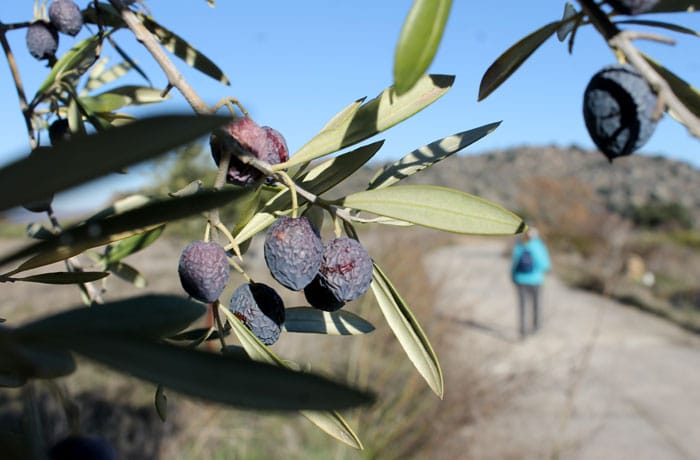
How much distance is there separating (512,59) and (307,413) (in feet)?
1.04

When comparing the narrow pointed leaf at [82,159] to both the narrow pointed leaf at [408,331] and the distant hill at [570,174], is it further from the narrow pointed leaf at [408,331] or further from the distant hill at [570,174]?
the distant hill at [570,174]

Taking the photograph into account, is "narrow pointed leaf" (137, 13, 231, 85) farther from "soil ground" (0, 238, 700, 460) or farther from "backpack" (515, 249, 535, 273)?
"backpack" (515, 249, 535, 273)

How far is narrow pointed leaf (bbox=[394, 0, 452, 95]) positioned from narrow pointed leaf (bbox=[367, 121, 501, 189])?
17 cm

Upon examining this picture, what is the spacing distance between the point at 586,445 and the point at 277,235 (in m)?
4.23

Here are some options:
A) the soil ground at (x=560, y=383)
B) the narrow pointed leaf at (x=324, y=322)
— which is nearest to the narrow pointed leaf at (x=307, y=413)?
the narrow pointed leaf at (x=324, y=322)

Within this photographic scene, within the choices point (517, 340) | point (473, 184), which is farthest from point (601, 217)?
point (473, 184)

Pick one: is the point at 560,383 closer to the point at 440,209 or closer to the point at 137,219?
the point at 440,209

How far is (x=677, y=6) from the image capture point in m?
0.39

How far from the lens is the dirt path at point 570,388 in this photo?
153 inches

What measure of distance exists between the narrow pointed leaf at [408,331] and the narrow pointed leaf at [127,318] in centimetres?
22

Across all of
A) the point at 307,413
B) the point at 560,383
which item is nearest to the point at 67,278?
the point at 307,413

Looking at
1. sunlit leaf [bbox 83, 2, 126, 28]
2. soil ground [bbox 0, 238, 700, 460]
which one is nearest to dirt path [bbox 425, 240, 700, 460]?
soil ground [bbox 0, 238, 700, 460]

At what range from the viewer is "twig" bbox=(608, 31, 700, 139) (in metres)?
0.26

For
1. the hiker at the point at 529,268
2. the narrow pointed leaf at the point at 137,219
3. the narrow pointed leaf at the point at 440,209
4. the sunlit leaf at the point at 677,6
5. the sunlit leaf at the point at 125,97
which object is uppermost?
the sunlit leaf at the point at 677,6
